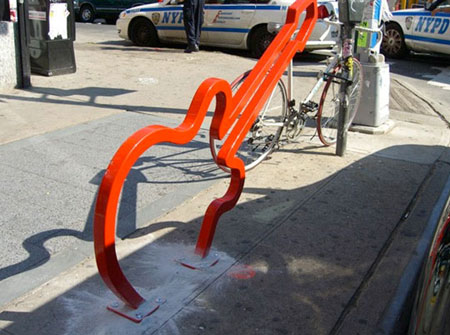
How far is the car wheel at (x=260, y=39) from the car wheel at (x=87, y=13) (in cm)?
1120

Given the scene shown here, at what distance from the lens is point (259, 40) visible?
41.0ft

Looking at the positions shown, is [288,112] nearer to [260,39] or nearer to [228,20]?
[260,39]

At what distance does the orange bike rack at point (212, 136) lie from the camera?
→ 275 centimetres

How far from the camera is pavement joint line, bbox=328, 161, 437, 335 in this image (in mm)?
3098

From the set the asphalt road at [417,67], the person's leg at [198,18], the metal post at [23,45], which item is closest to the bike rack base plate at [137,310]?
the metal post at [23,45]

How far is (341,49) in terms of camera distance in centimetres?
561

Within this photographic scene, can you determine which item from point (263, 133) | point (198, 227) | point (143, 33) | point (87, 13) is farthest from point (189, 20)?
point (87, 13)

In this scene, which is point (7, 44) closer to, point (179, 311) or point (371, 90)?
point (371, 90)

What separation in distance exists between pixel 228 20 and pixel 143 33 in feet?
8.04

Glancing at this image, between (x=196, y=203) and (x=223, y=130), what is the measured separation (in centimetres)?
122

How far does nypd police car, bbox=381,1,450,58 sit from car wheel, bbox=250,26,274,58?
321 cm

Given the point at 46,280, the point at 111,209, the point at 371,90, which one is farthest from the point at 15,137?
the point at 371,90

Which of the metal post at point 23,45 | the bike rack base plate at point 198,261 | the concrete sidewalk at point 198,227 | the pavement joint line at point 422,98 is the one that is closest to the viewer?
the concrete sidewalk at point 198,227

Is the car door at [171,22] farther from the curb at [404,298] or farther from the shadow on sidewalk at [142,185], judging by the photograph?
the curb at [404,298]
